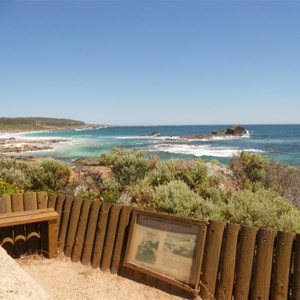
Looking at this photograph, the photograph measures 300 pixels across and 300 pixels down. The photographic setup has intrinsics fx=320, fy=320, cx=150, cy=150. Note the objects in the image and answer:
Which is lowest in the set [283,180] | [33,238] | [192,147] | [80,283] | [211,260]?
[192,147]

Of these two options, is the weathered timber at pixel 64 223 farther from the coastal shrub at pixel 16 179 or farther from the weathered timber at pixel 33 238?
the coastal shrub at pixel 16 179

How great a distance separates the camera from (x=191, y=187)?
32.0ft

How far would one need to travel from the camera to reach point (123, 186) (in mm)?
10438

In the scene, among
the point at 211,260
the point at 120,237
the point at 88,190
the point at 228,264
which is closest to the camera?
the point at 228,264

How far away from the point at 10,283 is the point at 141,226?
8.23ft

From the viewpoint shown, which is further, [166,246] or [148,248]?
[148,248]

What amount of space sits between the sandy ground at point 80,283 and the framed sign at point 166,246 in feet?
0.91

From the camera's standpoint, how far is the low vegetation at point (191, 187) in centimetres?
638

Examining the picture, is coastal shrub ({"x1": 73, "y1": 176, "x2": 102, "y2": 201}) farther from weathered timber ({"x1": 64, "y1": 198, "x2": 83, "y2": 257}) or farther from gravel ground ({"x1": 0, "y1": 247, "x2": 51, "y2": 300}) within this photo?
gravel ground ({"x1": 0, "y1": 247, "x2": 51, "y2": 300})

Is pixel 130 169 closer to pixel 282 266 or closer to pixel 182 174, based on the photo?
pixel 182 174

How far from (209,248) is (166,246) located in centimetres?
64

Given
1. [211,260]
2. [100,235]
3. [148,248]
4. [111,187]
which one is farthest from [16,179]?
[211,260]

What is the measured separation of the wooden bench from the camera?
216 inches

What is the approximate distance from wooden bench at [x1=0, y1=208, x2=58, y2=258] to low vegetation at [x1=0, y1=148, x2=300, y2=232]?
87.1 inches
